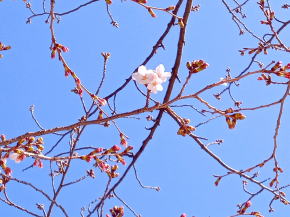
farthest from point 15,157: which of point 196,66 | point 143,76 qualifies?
point 196,66

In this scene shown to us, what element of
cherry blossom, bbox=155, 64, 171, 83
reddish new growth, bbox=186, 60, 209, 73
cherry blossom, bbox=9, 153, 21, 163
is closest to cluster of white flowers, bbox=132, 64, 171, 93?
cherry blossom, bbox=155, 64, 171, 83

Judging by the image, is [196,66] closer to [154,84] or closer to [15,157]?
[154,84]

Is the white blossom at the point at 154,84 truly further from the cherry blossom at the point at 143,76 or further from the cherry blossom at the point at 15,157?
the cherry blossom at the point at 15,157

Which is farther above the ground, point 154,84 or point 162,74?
point 162,74

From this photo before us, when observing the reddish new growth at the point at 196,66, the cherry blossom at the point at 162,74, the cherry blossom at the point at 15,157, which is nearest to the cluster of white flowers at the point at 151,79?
the cherry blossom at the point at 162,74

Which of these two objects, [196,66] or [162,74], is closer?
[196,66]

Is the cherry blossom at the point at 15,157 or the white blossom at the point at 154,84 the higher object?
the white blossom at the point at 154,84

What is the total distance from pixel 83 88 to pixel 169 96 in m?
1.16

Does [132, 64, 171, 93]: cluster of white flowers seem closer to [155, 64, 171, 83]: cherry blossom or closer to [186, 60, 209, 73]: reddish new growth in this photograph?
[155, 64, 171, 83]: cherry blossom

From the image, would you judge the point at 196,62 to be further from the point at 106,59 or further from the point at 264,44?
the point at 264,44

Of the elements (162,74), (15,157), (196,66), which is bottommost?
(15,157)

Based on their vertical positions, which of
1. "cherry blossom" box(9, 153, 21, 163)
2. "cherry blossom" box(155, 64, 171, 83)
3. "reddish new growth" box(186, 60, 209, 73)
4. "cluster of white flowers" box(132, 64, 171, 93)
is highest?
"cherry blossom" box(155, 64, 171, 83)

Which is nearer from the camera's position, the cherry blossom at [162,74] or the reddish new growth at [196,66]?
the reddish new growth at [196,66]

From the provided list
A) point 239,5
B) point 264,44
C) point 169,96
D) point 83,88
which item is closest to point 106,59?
point 169,96
